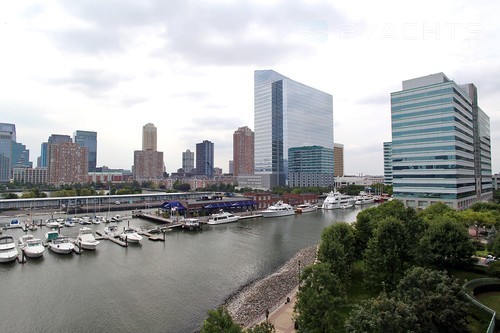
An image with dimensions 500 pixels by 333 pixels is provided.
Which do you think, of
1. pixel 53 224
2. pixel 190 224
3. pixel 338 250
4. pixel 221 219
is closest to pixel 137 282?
pixel 338 250

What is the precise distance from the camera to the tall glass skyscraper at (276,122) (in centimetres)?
18525

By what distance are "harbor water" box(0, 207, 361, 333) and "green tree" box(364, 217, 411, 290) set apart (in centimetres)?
1530

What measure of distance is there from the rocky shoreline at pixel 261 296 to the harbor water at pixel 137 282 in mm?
1675

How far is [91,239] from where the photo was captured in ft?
173

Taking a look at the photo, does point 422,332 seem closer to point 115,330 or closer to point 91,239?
point 115,330

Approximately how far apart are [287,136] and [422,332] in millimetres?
171563

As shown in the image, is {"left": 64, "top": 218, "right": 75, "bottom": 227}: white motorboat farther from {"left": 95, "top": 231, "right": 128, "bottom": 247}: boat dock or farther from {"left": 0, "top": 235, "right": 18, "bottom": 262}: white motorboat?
{"left": 0, "top": 235, "right": 18, "bottom": 262}: white motorboat

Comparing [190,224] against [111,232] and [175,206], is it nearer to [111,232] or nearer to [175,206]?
[175,206]

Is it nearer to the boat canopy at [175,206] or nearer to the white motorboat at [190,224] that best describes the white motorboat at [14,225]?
the boat canopy at [175,206]

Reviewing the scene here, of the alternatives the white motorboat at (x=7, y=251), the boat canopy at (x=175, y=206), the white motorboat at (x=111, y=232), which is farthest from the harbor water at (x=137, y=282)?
the boat canopy at (x=175, y=206)

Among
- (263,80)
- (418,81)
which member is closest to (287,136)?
(263,80)

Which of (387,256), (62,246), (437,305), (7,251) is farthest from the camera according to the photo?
(62,246)

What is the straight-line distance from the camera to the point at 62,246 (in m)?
49.4

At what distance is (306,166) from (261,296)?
164 metres
